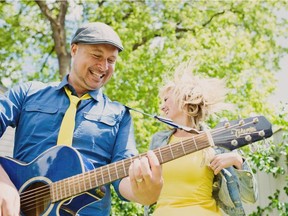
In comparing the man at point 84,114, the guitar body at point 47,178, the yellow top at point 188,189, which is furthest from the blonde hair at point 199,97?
the guitar body at point 47,178

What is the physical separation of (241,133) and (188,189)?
86cm

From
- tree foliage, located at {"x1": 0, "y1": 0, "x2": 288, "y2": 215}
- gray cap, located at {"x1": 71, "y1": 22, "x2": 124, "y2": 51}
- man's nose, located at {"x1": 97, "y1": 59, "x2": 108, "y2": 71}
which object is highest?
gray cap, located at {"x1": 71, "y1": 22, "x2": 124, "y2": 51}

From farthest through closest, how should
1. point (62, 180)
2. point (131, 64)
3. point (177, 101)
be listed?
point (131, 64), point (177, 101), point (62, 180)

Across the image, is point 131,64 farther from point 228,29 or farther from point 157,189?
point 157,189

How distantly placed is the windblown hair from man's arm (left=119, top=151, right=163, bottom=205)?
1.12 metres

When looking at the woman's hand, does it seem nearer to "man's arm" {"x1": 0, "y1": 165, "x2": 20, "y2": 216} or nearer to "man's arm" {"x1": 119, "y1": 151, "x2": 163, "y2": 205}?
"man's arm" {"x1": 119, "y1": 151, "x2": 163, "y2": 205}

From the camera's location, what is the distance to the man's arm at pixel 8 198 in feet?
6.47

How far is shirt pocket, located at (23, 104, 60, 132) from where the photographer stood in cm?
233

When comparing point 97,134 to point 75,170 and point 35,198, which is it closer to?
point 75,170

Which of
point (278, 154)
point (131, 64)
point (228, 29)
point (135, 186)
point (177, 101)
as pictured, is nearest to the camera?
point (135, 186)

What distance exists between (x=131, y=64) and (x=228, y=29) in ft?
8.87

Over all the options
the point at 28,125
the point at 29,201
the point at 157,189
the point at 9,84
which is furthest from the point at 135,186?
the point at 9,84

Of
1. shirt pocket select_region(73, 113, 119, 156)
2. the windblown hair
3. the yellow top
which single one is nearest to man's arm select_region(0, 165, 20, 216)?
shirt pocket select_region(73, 113, 119, 156)

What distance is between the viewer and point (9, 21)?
12.6m
